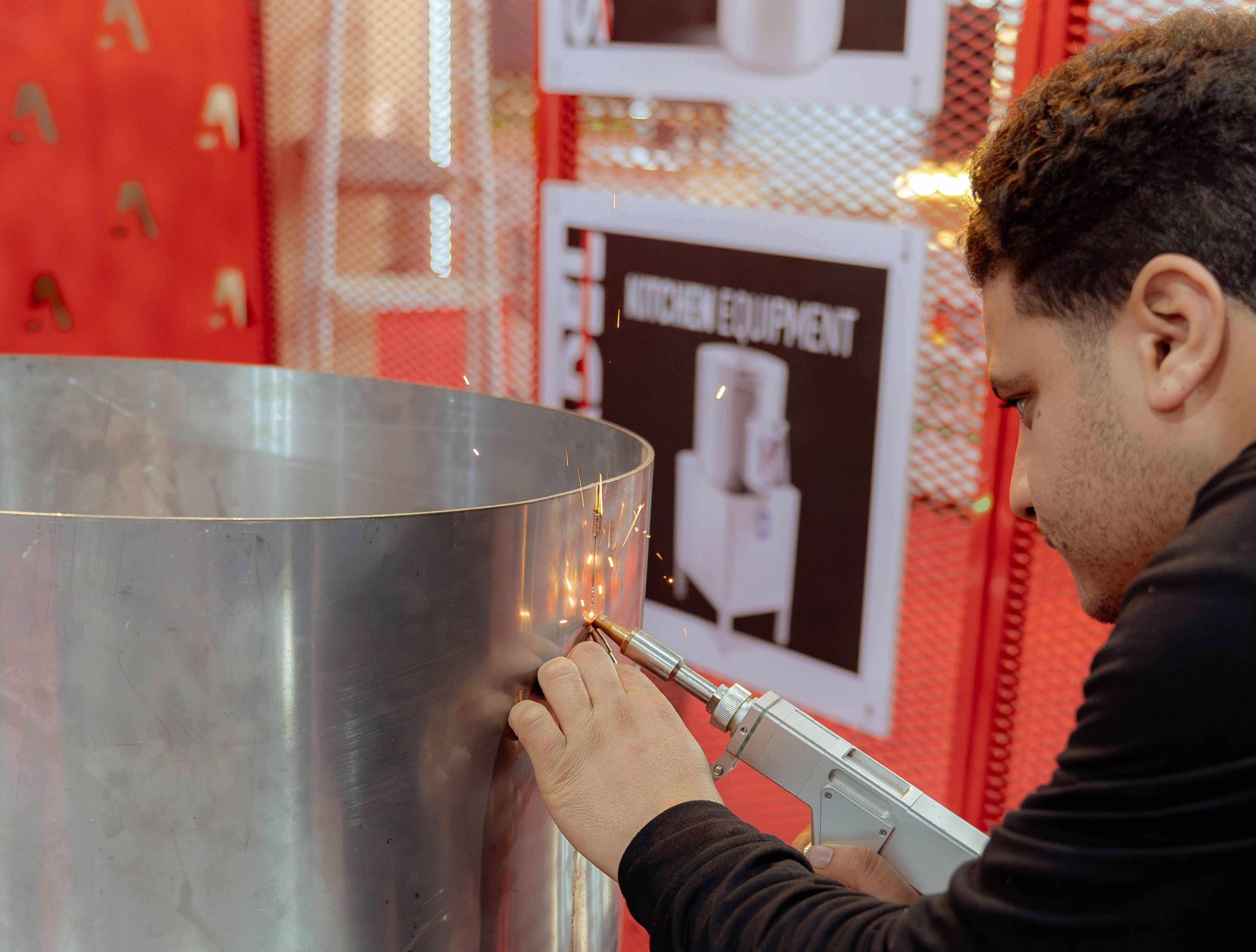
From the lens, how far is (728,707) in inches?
28.6

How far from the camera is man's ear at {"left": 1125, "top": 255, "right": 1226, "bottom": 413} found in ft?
1.90

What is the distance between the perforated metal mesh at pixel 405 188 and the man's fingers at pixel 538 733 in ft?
4.55

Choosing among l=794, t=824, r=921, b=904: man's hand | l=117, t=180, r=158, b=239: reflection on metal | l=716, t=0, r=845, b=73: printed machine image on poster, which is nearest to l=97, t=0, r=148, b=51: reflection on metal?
l=117, t=180, r=158, b=239: reflection on metal

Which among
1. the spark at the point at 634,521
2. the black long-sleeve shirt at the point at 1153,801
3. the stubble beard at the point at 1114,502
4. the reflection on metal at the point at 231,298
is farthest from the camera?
the reflection on metal at the point at 231,298

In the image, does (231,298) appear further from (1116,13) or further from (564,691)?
(564,691)

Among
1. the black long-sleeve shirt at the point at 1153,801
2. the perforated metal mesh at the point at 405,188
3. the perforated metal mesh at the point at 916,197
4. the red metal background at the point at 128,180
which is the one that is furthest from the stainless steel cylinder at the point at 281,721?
the red metal background at the point at 128,180

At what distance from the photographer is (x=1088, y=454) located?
649 millimetres

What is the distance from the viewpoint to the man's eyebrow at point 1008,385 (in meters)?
0.69

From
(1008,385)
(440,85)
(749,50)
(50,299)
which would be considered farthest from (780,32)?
(50,299)

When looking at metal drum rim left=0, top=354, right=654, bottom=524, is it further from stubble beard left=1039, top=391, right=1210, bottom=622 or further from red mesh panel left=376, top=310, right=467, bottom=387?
red mesh panel left=376, top=310, right=467, bottom=387

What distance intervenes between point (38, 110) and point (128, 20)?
252 mm

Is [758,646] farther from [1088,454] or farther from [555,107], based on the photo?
[1088,454]

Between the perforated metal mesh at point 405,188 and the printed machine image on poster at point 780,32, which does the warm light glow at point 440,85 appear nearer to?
the perforated metal mesh at point 405,188

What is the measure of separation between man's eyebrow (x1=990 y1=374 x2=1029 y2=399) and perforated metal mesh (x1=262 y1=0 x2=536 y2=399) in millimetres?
1339
